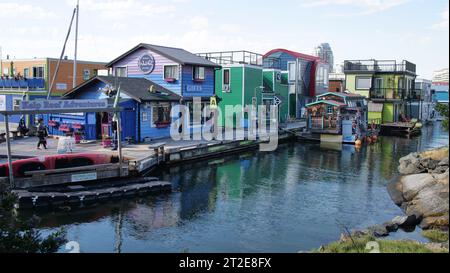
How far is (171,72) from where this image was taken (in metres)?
37.8

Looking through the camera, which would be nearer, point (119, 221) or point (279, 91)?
point (119, 221)

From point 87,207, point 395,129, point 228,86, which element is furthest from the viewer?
point 395,129

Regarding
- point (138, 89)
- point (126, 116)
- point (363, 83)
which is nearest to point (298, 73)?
point (363, 83)

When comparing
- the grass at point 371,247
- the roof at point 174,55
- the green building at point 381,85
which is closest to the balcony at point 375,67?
the green building at point 381,85

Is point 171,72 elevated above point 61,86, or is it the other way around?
point 171,72

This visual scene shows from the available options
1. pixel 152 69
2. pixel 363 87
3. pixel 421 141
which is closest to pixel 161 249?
pixel 152 69

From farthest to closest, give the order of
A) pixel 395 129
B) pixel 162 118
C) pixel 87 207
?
1. pixel 395 129
2. pixel 162 118
3. pixel 87 207

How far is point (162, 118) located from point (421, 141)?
2750 centimetres

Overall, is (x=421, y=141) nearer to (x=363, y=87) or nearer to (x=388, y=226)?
(x=363, y=87)

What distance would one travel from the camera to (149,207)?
67.8ft

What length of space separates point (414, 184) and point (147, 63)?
76.9 feet

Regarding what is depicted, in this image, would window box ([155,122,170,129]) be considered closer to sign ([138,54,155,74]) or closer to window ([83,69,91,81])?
sign ([138,54,155,74])

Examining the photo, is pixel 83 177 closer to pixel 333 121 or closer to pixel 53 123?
pixel 53 123

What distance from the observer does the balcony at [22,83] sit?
1699 inches
